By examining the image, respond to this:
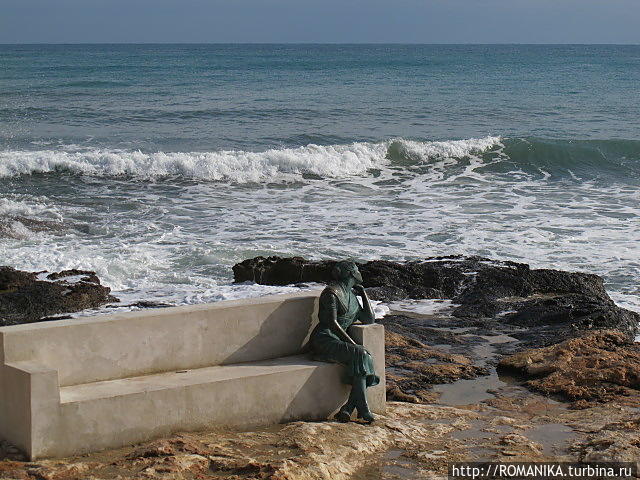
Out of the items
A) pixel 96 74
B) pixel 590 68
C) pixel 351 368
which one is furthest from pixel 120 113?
pixel 590 68

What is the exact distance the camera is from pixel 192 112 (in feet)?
121

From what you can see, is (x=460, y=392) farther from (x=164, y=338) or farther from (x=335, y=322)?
Answer: (x=164, y=338)

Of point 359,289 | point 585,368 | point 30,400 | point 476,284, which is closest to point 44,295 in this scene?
point 476,284

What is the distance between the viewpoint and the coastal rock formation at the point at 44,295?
1173 cm

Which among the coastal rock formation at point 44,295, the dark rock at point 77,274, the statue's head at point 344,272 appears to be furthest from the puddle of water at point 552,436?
the dark rock at point 77,274

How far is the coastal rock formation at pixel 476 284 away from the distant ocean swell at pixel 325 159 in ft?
37.2

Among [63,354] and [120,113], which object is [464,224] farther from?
[120,113]

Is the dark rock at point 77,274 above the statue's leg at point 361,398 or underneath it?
underneath

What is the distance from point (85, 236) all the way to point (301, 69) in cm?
4658

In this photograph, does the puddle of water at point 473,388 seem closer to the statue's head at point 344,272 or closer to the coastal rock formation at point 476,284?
the statue's head at point 344,272

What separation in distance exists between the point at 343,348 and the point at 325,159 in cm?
1986

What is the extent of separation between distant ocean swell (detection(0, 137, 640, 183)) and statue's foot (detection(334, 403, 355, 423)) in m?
17.6

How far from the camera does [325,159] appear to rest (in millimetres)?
26844

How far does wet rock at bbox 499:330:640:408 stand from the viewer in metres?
8.60
